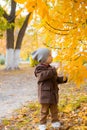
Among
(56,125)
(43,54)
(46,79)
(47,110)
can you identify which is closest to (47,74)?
(46,79)

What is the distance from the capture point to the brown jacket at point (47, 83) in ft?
16.3

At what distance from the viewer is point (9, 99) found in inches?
389

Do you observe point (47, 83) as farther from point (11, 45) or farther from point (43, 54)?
point (11, 45)

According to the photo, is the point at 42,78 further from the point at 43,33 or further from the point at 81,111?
the point at 81,111

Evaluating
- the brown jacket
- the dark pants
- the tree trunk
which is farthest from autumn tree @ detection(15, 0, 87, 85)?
the tree trunk

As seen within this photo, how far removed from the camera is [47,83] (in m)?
5.02

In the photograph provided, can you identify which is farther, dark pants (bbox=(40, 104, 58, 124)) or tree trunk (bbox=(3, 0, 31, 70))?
tree trunk (bbox=(3, 0, 31, 70))

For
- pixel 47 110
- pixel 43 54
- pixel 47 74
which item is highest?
pixel 43 54

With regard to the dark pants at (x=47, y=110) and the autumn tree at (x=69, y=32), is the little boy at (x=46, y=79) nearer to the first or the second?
the dark pants at (x=47, y=110)

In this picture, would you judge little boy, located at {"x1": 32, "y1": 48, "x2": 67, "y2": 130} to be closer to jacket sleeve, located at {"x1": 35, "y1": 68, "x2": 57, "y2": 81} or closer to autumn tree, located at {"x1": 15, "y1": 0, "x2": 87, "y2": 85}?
jacket sleeve, located at {"x1": 35, "y1": 68, "x2": 57, "y2": 81}

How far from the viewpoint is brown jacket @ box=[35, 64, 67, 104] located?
496 cm

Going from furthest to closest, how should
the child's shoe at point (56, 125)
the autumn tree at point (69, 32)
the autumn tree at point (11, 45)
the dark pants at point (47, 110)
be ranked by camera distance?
the autumn tree at point (11, 45), the child's shoe at point (56, 125), the dark pants at point (47, 110), the autumn tree at point (69, 32)

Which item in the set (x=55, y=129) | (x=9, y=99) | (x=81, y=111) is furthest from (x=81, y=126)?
(x=9, y=99)

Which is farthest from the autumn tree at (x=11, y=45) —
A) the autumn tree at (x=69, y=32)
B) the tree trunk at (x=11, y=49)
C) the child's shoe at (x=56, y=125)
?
the autumn tree at (x=69, y=32)
